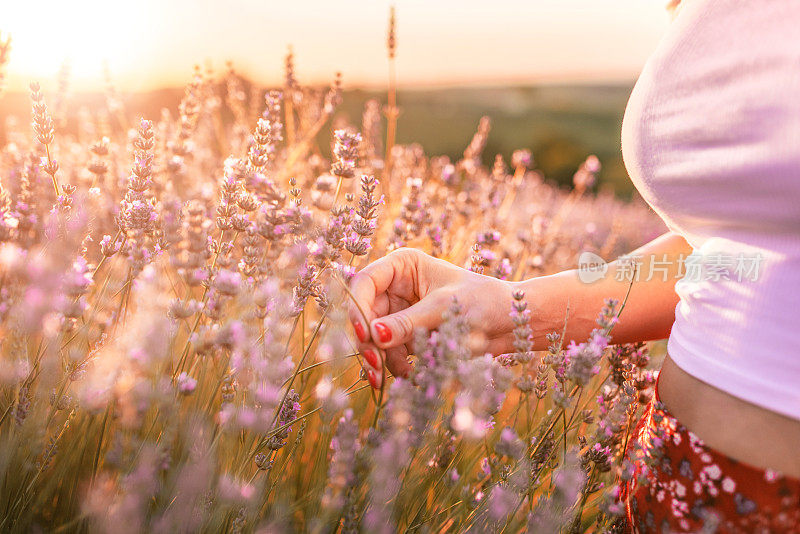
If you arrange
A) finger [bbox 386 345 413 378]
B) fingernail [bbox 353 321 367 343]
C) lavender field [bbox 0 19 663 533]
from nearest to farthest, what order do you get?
lavender field [bbox 0 19 663 533], fingernail [bbox 353 321 367 343], finger [bbox 386 345 413 378]

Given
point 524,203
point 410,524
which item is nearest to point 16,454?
point 410,524

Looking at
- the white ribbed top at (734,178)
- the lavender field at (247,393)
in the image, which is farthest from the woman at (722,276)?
the lavender field at (247,393)

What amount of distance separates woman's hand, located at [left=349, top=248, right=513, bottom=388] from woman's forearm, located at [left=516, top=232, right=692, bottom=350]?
10 centimetres

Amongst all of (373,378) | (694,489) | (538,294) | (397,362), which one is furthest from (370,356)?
(694,489)

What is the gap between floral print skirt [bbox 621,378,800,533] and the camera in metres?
1.02

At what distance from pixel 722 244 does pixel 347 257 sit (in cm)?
169

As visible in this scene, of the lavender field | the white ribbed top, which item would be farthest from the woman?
the lavender field

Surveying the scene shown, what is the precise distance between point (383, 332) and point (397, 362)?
218 millimetres

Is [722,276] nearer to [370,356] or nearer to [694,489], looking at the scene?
[694,489]

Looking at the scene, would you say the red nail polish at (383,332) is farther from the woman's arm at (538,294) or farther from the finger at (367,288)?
the woman's arm at (538,294)

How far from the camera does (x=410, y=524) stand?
4.22 ft

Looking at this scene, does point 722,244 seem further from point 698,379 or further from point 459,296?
point 459,296

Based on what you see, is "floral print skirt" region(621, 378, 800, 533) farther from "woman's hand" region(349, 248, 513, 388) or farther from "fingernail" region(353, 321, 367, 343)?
"fingernail" region(353, 321, 367, 343)

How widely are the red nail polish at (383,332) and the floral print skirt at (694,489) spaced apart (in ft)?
1.76
